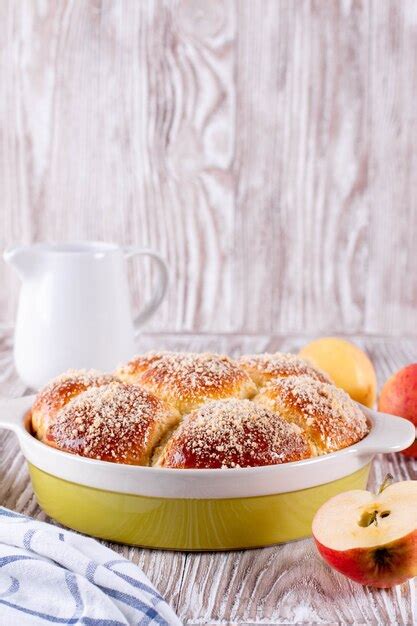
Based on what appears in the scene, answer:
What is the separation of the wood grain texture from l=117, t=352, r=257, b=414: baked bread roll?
0.98 meters

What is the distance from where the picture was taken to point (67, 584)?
0.67 meters

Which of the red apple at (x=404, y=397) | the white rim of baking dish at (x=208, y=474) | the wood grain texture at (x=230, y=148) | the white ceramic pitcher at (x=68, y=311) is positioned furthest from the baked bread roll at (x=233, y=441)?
the wood grain texture at (x=230, y=148)

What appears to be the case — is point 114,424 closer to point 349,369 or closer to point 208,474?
point 208,474

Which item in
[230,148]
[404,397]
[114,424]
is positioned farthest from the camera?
[230,148]

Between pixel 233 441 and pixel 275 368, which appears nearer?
pixel 233 441

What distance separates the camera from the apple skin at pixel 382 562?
0.69 m

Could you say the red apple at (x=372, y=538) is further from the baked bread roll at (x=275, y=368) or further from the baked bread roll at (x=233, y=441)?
the baked bread roll at (x=275, y=368)

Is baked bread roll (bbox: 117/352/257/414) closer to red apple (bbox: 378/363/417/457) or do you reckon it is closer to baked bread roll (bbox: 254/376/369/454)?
baked bread roll (bbox: 254/376/369/454)

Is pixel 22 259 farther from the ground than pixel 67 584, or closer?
farther from the ground

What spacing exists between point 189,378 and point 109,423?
0.12 m

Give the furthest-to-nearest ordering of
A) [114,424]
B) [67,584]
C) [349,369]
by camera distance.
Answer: [349,369], [114,424], [67,584]

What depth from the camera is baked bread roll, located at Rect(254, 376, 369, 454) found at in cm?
83

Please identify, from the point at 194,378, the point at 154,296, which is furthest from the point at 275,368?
the point at 154,296

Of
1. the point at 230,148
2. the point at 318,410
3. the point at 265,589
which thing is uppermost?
the point at 230,148
